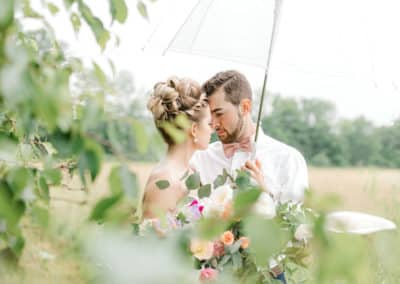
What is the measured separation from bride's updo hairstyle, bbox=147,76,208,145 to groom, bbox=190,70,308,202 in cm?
8

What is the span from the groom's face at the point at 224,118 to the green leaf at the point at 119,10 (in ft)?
4.78

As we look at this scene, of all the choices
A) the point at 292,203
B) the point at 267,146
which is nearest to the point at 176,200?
the point at 267,146

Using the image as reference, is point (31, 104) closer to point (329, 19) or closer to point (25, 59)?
point (25, 59)

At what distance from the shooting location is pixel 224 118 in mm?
2234

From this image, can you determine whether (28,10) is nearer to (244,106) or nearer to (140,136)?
(140,136)

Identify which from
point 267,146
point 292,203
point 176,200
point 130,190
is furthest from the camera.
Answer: point 267,146

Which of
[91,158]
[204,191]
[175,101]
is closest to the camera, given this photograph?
[91,158]

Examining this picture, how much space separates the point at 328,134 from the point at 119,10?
10.5 meters

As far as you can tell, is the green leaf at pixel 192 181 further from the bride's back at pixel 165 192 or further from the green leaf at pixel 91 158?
the green leaf at pixel 91 158

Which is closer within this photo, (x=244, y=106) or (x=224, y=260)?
(x=224, y=260)

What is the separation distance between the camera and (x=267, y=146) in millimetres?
2146

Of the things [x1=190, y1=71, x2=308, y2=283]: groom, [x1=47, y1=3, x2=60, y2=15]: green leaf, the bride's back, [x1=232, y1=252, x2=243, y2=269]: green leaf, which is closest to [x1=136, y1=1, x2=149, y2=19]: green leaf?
[x1=47, y1=3, x2=60, y2=15]: green leaf

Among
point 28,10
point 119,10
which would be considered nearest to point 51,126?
point 119,10

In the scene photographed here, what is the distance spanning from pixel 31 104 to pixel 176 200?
1.48m
